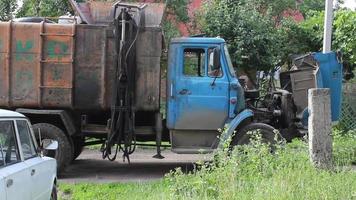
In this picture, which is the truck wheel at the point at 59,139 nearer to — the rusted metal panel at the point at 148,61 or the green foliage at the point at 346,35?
the rusted metal panel at the point at 148,61

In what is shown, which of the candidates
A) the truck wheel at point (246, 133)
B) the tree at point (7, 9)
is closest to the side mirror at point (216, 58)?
the truck wheel at point (246, 133)

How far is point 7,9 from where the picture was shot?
19.2 metres

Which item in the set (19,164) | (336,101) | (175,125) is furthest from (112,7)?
(19,164)

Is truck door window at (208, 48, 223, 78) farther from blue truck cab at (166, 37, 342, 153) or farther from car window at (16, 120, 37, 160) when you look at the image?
car window at (16, 120, 37, 160)

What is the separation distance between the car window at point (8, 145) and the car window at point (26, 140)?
0.22m

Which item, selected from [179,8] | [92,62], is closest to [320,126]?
[92,62]

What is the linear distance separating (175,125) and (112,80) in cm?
149

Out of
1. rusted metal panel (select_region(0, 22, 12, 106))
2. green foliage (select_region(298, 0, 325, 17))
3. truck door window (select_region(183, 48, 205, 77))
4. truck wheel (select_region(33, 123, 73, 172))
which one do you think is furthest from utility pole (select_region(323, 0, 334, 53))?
green foliage (select_region(298, 0, 325, 17))

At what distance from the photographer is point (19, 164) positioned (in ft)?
19.7

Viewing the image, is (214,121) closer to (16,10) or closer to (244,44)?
(244,44)

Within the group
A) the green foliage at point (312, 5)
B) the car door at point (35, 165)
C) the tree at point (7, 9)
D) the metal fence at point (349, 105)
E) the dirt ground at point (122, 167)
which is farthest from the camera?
the green foliage at point (312, 5)

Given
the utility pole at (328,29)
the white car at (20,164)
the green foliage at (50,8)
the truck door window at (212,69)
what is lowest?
the white car at (20,164)

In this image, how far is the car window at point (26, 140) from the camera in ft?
20.9

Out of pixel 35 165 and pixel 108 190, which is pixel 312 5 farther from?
pixel 35 165
